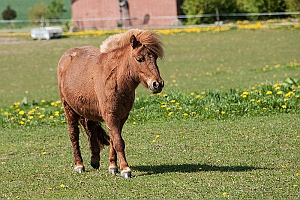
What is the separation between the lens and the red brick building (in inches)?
2050

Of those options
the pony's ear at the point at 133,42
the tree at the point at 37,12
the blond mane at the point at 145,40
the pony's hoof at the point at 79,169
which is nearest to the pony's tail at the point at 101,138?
the pony's hoof at the point at 79,169

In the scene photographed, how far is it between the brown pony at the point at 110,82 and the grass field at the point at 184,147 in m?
0.56

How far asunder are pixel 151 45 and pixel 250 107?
20.1 ft

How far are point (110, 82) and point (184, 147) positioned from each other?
9.22ft

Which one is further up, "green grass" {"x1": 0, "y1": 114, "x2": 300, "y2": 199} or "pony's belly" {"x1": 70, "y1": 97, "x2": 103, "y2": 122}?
"pony's belly" {"x1": 70, "y1": 97, "x2": 103, "y2": 122}

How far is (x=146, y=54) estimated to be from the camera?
341 inches

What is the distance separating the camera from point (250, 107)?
14297 mm

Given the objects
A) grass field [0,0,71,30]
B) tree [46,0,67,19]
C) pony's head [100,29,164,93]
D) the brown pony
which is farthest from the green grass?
grass field [0,0,71,30]

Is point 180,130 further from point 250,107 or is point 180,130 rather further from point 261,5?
point 261,5

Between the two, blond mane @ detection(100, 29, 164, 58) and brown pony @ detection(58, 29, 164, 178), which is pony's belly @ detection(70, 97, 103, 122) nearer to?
brown pony @ detection(58, 29, 164, 178)

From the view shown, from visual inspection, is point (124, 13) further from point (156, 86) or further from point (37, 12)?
point (156, 86)

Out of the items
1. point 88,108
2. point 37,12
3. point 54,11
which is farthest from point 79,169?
point 37,12

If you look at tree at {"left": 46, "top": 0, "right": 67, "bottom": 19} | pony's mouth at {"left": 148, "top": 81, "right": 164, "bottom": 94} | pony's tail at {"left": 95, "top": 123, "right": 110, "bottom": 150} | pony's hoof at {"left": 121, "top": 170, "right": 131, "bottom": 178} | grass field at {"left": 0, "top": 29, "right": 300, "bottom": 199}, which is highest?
tree at {"left": 46, "top": 0, "right": 67, "bottom": 19}

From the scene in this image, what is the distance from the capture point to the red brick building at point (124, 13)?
52.1 metres
